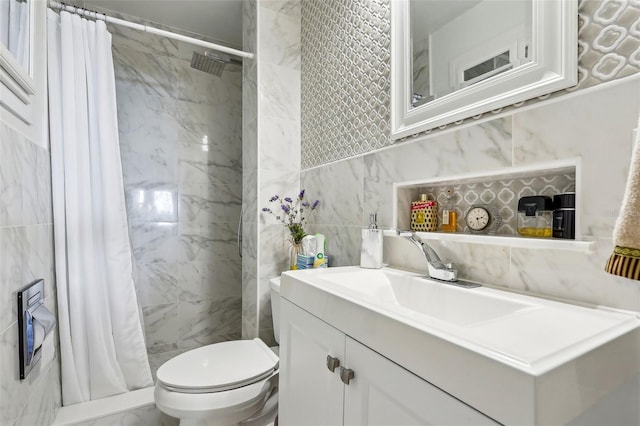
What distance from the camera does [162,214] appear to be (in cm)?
227

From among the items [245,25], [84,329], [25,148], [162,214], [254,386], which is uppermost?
[245,25]

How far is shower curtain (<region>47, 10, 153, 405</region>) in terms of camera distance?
1.50 m

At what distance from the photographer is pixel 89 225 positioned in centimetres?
156

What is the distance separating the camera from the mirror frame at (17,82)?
90cm

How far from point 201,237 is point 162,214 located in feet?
1.03

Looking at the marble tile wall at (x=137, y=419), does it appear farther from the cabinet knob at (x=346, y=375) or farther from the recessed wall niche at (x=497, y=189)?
the recessed wall niche at (x=497, y=189)

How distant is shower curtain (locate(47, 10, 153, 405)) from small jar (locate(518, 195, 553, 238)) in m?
1.73

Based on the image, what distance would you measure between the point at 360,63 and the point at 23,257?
1.44 meters

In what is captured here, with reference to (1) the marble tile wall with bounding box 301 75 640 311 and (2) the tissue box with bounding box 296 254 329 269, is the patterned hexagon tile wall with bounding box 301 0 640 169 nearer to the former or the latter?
(1) the marble tile wall with bounding box 301 75 640 311

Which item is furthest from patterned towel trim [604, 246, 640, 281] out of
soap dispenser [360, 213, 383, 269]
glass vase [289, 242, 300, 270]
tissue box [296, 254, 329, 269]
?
glass vase [289, 242, 300, 270]

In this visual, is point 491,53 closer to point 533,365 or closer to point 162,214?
point 533,365

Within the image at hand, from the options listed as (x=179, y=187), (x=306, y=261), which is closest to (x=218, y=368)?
(x=306, y=261)

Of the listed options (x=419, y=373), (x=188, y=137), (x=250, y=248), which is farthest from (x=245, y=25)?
(x=419, y=373)

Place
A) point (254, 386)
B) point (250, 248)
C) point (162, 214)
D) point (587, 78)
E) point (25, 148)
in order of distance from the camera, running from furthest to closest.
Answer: point (162, 214) < point (250, 248) < point (254, 386) < point (25, 148) < point (587, 78)
